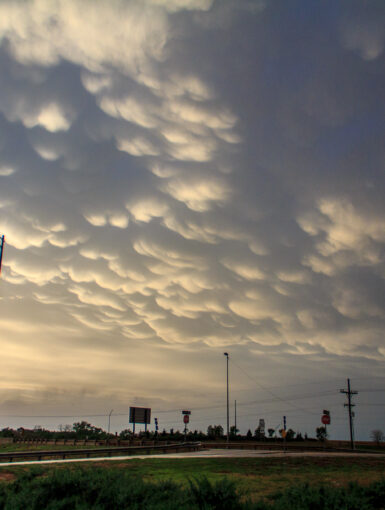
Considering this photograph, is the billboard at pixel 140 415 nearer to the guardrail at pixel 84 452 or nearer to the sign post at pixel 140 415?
the sign post at pixel 140 415

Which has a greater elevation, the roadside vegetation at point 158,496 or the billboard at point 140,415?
the roadside vegetation at point 158,496

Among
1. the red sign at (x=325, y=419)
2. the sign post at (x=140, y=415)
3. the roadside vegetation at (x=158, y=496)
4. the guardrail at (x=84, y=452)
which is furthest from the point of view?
the sign post at (x=140, y=415)

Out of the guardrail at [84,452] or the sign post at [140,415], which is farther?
the sign post at [140,415]

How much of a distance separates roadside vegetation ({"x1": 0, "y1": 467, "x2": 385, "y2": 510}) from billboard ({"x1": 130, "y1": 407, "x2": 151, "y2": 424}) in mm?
81221

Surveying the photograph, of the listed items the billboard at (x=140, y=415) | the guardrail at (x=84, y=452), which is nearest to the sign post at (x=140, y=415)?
the billboard at (x=140, y=415)

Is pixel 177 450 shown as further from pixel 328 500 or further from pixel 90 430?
pixel 90 430

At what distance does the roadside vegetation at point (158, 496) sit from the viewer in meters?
10.7

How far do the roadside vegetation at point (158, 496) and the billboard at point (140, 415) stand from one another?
81.2 meters

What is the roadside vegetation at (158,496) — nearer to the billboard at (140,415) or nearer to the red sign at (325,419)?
the red sign at (325,419)

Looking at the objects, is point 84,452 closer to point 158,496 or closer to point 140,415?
point 158,496

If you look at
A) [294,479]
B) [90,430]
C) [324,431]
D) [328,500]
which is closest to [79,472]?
[328,500]

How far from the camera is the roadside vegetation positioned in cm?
1070

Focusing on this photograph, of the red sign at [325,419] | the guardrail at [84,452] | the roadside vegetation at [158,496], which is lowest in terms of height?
the guardrail at [84,452]

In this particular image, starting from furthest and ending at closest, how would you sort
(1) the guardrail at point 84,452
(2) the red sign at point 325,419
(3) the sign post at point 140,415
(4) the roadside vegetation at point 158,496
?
(3) the sign post at point 140,415
(2) the red sign at point 325,419
(1) the guardrail at point 84,452
(4) the roadside vegetation at point 158,496
